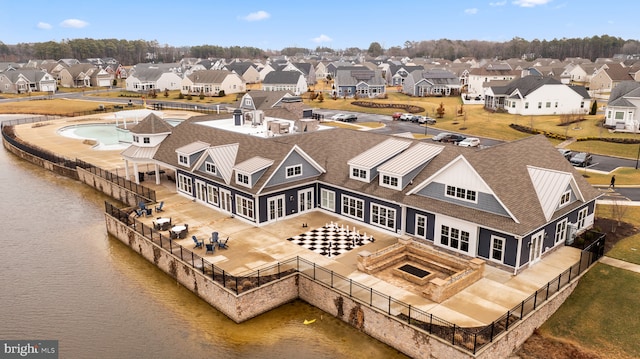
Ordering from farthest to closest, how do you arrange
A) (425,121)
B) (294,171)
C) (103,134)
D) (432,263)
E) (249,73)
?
(249,73), (425,121), (103,134), (294,171), (432,263)

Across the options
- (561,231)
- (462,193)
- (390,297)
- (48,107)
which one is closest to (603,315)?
(561,231)

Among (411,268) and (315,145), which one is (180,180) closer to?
(315,145)

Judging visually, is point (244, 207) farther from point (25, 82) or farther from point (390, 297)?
point (25, 82)

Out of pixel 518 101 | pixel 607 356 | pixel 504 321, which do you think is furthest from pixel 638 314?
pixel 518 101

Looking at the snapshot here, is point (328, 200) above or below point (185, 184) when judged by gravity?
below

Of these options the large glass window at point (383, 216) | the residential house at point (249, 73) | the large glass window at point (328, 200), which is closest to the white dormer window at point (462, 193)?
the large glass window at point (383, 216)

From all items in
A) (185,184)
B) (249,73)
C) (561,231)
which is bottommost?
(561,231)

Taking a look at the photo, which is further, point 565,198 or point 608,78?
point 608,78
